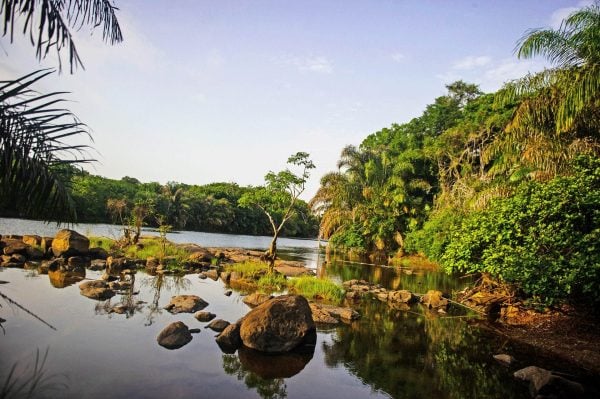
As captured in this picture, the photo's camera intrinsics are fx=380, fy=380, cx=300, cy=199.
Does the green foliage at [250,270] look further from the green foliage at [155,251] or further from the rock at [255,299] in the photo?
the rock at [255,299]

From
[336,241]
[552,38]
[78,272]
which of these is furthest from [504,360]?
[336,241]

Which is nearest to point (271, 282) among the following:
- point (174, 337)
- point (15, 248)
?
point (174, 337)

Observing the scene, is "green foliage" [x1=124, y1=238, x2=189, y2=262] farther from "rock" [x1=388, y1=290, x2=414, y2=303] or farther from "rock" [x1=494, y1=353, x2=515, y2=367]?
"rock" [x1=494, y1=353, x2=515, y2=367]

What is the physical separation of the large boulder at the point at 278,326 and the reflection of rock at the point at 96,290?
17.9 ft

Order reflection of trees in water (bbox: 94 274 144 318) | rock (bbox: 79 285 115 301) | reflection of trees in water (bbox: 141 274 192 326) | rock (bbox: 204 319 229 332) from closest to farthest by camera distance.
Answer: rock (bbox: 204 319 229 332) < reflection of trees in water (bbox: 94 274 144 318) < reflection of trees in water (bbox: 141 274 192 326) < rock (bbox: 79 285 115 301)

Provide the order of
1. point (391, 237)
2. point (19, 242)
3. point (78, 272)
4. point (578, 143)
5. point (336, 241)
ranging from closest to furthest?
point (578, 143), point (78, 272), point (19, 242), point (391, 237), point (336, 241)

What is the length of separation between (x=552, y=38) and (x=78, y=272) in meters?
20.6

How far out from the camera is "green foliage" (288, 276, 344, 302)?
1505 centimetres

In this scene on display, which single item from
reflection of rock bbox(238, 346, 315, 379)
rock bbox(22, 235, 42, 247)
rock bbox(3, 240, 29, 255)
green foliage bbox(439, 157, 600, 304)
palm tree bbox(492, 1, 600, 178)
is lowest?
reflection of rock bbox(238, 346, 315, 379)

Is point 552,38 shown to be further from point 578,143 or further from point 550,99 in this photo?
point 578,143

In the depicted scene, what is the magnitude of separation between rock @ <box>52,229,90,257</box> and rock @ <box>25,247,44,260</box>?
63cm

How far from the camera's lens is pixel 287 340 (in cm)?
877

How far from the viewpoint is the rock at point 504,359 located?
863 cm

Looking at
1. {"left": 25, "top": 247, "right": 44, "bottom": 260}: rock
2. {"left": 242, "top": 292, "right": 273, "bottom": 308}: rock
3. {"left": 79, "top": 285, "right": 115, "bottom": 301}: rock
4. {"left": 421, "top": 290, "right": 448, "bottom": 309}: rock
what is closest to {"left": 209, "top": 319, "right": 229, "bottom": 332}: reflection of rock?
{"left": 242, "top": 292, "right": 273, "bottom": 308}: rock
